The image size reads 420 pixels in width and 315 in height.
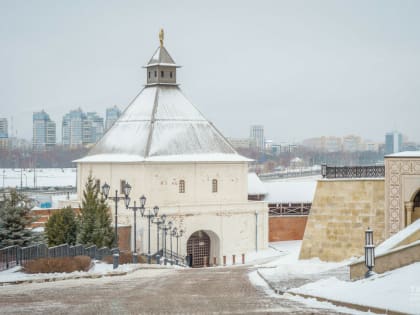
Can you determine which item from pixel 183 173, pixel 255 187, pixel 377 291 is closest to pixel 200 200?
pixel 183 173

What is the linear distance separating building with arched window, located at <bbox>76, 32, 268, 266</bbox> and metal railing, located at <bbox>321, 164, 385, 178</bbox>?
23.0 metres

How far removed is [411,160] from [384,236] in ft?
7.70

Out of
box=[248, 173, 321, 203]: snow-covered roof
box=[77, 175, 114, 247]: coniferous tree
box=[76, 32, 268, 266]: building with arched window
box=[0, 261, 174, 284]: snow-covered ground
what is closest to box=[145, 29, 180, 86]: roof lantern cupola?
box=[76, 32, 268, 266]: building with arched window

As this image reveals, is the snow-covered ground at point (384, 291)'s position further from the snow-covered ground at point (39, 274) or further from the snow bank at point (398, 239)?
the snow-covered ground at point (39, 274)

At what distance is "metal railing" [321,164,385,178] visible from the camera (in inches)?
984

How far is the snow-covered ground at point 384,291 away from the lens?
486 inches

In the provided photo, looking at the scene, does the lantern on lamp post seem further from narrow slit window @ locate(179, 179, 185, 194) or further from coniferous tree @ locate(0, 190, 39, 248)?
A: narrow slit window @ locate(179, 179, 185, 194)

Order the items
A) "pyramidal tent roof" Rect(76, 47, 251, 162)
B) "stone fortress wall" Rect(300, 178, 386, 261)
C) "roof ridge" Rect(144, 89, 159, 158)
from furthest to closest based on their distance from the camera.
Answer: "pyramidal tent roof" Rect(76, 47, 251, 162), "roof ridge" Rect(144, 89, 159, 158), "stone fortress wall" Rect(300, 178, 386, 261)

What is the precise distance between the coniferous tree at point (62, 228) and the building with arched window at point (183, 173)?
8.51m

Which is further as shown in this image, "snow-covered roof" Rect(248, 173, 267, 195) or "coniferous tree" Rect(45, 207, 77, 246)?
"snow-covered roof" Rect(248, 173, 267, 195)

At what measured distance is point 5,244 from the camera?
2752cm

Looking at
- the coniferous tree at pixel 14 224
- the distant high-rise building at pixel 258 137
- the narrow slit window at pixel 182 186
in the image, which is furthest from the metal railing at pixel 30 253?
the distant high-rise building at pixel 258 137

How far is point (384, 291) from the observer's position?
525 inches

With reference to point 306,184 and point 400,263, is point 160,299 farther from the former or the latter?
point 306,184
